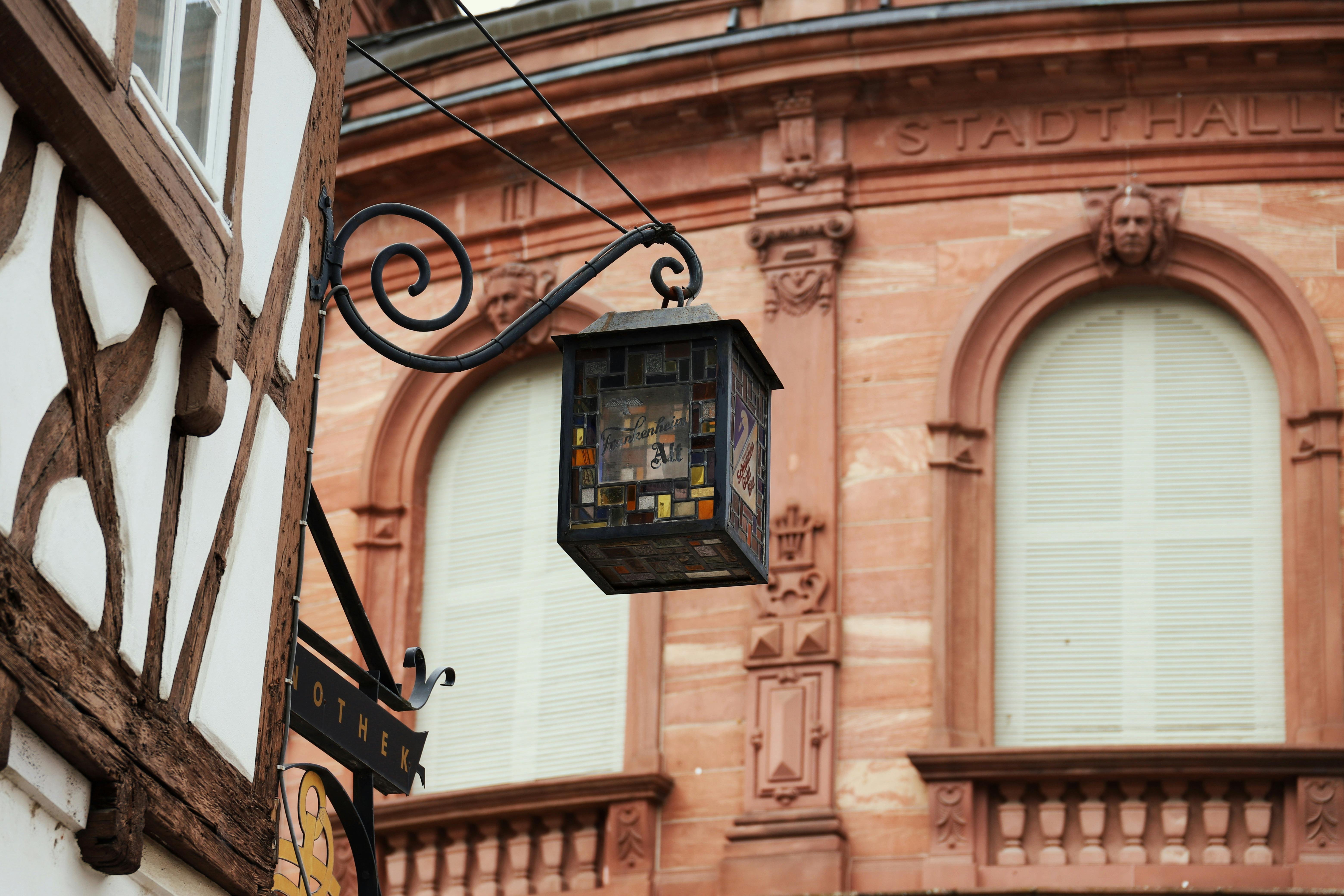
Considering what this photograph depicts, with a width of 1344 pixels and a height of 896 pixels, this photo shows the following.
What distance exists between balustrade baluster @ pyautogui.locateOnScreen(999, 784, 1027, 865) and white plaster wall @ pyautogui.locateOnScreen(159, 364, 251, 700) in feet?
29.0

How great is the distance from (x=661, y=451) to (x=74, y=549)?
221 cm

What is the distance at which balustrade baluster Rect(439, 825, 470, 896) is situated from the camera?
15812 mm

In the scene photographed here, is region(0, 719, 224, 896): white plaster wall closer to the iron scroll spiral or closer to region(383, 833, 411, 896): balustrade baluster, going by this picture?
the iron scroll spiral

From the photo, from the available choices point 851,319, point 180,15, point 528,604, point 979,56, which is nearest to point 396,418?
point 528,604

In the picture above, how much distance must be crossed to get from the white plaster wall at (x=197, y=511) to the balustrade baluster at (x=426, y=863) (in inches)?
376

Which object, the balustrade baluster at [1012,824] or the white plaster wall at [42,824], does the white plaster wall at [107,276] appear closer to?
the white plaster wall at [42,824]

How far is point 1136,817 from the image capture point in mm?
14547

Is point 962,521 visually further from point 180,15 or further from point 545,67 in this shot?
point 180,15

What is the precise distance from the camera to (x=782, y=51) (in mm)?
16594

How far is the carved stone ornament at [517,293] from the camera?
17.3 metres

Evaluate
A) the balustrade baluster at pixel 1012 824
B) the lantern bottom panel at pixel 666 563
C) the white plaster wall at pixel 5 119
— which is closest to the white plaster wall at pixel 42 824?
the white plaster wall at pixel 5 119

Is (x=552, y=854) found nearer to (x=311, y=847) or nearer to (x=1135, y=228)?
(x=1135, y=228)

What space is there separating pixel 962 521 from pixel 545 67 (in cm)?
466

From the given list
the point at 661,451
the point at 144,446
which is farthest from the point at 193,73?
the point at 661,451
